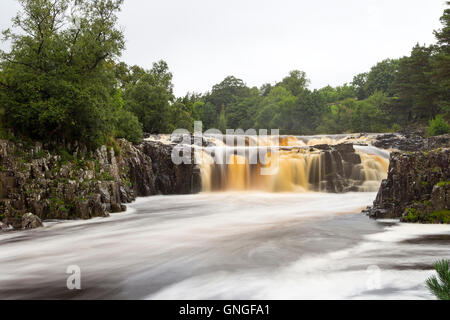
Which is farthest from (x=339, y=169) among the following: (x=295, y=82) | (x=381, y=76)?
(x=295, y=82)

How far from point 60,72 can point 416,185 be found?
1403cm

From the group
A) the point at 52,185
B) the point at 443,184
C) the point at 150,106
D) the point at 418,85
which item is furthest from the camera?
the point at 418,85

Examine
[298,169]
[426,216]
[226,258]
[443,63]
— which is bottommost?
[226,258]

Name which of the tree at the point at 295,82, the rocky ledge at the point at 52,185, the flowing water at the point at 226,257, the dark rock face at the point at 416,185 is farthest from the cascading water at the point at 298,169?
the tree at the point at 295,82

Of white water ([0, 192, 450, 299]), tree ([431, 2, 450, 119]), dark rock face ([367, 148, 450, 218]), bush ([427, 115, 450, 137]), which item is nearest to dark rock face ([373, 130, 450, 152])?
bush ([427, 115, 450, 137])

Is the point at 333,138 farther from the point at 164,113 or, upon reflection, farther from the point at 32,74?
the point at 32,74

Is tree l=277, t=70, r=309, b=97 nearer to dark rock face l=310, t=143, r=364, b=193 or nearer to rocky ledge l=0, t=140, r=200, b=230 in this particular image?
dark rock face l=310, t=143, r=364, b=193

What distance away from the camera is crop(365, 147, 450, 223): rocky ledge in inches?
399

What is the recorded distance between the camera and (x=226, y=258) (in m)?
7.25

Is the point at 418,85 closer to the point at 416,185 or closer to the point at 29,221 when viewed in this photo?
the point at 416,185

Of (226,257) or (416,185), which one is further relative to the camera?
(416,185)

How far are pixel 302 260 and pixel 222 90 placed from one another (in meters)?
94.5

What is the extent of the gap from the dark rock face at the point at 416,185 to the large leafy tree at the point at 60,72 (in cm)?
1164

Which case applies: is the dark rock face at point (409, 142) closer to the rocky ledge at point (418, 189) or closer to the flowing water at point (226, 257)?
the flowing water at point (226, 257)
